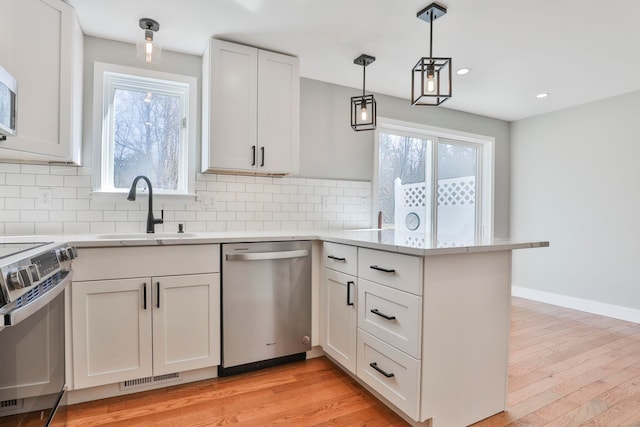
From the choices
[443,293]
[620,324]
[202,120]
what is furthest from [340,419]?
[620,324]

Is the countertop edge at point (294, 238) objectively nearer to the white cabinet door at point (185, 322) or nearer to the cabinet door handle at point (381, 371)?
the white cabinet door at point (185, 322)

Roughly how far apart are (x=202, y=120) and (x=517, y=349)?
2.97 meters

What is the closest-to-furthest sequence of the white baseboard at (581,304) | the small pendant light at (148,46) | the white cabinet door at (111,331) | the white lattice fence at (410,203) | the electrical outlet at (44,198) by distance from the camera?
the white cabinet door at (111,331) < the small pendant light at (148,46) < the electrical outlet at (44,198) < the white baseboard at (581,304) < the white lattice fence at (410,203)

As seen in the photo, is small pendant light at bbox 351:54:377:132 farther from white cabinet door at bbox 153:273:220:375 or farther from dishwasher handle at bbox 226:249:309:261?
white cabinet door at bbox 153:273:220:375

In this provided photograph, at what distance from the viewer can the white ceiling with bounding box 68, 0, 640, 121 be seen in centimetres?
205

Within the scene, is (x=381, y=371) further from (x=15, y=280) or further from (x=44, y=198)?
(x=44, y=198)

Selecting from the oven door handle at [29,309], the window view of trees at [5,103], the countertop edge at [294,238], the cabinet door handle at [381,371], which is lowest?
the cabinet door handle at [381,371]

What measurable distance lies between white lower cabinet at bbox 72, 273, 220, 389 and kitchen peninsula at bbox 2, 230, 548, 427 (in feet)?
0.61

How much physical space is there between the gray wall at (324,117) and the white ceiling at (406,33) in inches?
3.9

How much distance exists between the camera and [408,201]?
151 inches

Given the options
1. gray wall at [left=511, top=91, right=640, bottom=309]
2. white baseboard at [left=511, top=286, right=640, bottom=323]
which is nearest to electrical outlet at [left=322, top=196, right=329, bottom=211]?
gray wall at [left=511, top=91, right=640, bottom=309]

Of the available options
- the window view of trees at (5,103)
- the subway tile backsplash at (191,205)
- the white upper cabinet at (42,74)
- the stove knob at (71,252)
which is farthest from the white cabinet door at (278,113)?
the window view of trees at (5,103)

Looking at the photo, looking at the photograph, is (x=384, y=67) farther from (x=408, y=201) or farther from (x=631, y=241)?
(x=631, y=241)

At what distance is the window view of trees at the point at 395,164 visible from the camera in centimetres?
360
